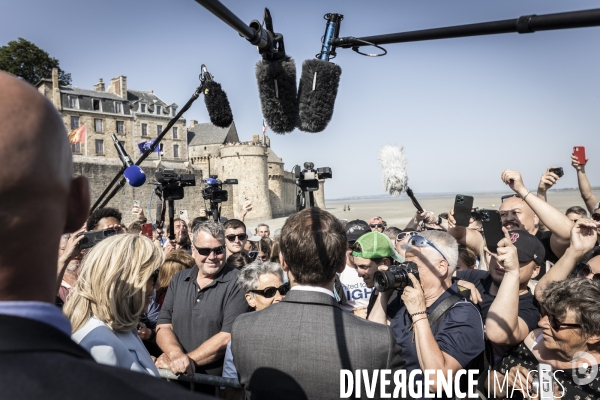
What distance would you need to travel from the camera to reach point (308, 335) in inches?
82.3

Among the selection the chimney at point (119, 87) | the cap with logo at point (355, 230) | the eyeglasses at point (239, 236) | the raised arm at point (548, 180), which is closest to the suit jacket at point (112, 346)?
the cap with logo at point (355, 230)

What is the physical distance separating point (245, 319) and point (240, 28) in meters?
1.33

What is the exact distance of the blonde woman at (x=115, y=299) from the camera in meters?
1.98

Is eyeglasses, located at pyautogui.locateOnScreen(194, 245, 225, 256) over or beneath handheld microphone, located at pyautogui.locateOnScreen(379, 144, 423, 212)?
beneath

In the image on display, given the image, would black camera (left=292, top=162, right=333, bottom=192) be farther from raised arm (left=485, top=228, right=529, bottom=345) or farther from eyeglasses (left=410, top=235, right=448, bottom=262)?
raised arm (left=485, top=228, right=529, bottom=345)

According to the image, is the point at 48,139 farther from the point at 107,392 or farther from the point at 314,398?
the point at 314,398

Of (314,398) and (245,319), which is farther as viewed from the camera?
(245,319)

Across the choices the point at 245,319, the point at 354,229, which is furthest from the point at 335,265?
the point at 354,229

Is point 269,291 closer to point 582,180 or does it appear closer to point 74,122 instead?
point 582,180

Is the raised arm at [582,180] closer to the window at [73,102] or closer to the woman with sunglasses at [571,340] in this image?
the woman with sunglasses at [571,340]

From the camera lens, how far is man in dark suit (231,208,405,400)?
200 centimetres

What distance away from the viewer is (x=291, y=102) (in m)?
2.22

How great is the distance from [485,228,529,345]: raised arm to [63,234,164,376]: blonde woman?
180 cm

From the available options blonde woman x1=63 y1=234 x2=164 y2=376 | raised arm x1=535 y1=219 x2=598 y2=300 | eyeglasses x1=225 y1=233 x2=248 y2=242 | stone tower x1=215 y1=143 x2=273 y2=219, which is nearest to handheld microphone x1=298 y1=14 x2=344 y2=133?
A: blonde woman x1=63 y1=234 x2=164 y2=376
